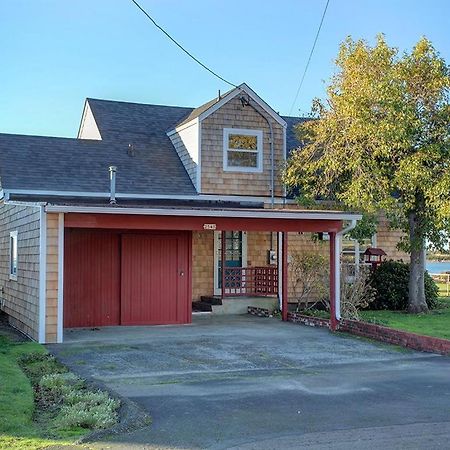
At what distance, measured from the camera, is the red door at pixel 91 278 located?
48.2 feet

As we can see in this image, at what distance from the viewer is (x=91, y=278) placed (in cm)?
1497

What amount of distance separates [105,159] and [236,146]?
368 centimetres

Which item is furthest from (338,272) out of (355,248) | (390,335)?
(355,248)

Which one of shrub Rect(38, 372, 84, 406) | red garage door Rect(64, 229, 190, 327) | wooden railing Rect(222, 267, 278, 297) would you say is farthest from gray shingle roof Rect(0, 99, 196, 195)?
shrub Rect(38, 372, 84, 406)

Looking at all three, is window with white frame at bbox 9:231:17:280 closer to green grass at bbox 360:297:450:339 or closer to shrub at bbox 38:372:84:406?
shrub at bbox 38:372:84:406

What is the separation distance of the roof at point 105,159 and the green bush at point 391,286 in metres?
→ 4.68

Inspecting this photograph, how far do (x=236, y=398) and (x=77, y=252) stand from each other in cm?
787

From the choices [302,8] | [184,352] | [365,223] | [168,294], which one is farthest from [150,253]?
[302,8]

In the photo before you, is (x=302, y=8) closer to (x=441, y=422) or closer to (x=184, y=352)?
(x=184, y=352)

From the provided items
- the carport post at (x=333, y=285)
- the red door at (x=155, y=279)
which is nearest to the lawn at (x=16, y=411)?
the red door at (x=155, y=279)

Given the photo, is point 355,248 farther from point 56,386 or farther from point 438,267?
point 438,267

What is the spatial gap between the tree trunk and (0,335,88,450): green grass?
36.3ft

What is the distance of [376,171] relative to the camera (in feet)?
51.7

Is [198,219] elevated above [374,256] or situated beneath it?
elevated above
